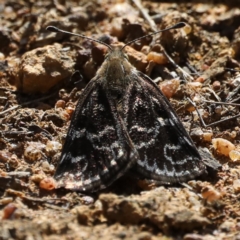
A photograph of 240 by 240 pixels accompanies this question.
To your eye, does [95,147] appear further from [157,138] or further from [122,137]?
[157,138]

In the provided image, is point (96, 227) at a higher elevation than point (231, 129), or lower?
lower

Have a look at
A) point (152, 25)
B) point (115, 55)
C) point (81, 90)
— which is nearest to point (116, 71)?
point (115, 55)

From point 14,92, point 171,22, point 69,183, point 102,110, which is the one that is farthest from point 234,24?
point 69,183

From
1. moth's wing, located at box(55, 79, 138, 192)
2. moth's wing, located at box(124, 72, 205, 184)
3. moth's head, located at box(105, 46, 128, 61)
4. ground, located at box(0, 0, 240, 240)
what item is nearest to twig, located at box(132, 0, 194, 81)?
ground, located at box(0, 0, 240, 240)

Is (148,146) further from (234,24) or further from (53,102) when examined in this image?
(234,24)

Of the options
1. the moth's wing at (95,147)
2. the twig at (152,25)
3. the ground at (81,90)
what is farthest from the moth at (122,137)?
the twig at (152,25)

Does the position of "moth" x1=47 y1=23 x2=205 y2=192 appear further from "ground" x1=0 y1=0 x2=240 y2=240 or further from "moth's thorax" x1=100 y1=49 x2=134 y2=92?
"ground" x1=0 y1=0 x2=240 y2=240

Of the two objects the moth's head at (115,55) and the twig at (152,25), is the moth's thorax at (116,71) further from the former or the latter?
the twig at (152,25)
